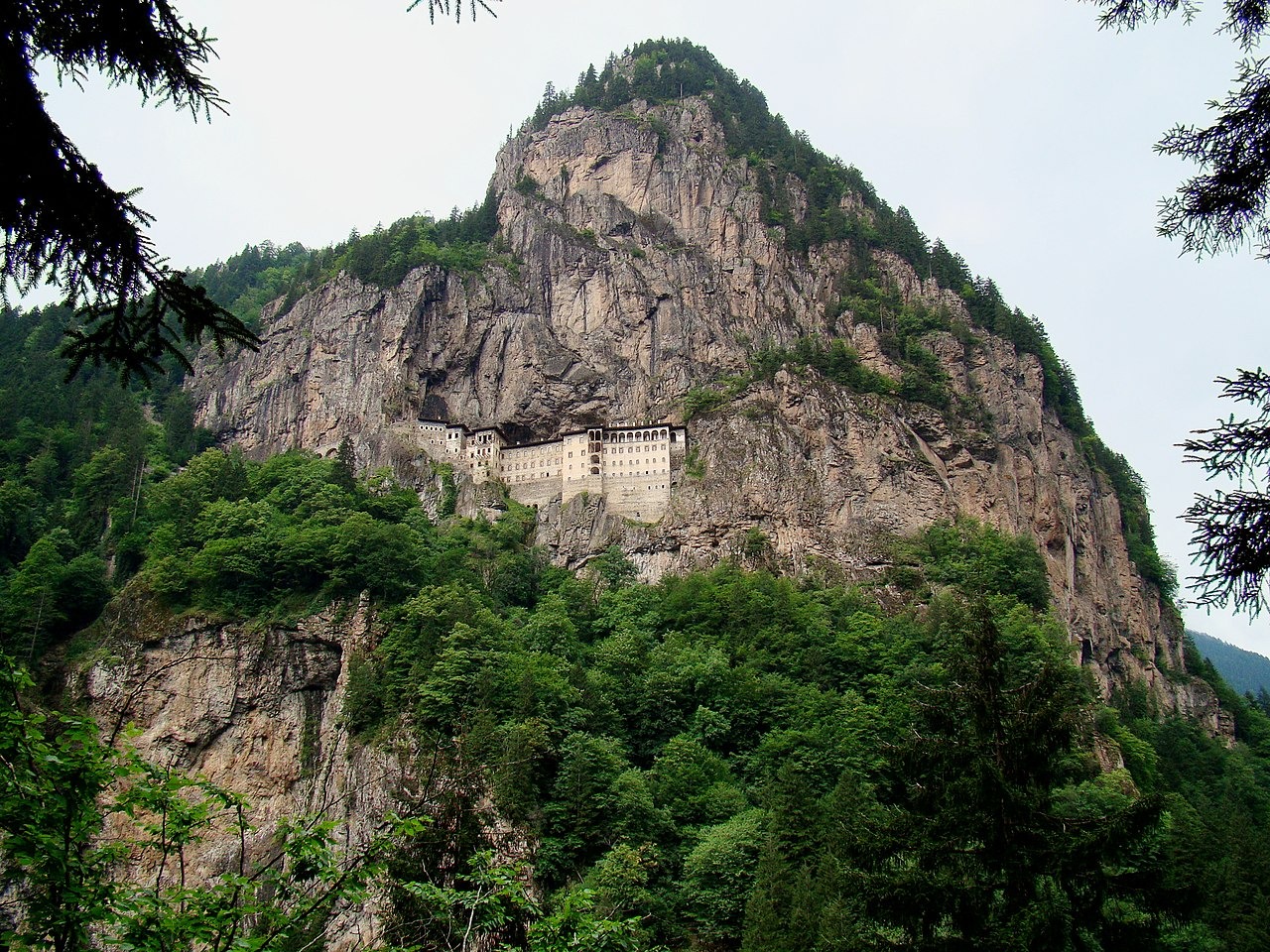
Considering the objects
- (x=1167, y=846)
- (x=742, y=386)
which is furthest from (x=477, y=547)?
(x=1167, y=846)

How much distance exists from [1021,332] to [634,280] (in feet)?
125

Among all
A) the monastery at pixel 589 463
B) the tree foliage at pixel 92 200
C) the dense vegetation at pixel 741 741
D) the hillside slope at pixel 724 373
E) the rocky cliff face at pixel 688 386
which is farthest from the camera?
the monastery at pixel 589 463

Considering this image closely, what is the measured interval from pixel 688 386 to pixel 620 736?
44761 mm

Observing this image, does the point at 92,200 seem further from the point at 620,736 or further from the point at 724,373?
the point at 724,373

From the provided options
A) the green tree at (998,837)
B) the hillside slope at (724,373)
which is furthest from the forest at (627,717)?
the hillside slope at (724,373)

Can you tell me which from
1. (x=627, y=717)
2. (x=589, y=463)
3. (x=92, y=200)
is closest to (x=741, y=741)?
(x=627, y=717)

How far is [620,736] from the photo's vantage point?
5216 centimetres

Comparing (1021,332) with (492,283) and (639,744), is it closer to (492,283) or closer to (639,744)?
(492,283)

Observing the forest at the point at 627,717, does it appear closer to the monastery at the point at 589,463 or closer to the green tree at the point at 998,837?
the green tree at the point at 998,837

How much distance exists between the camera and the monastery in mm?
81625

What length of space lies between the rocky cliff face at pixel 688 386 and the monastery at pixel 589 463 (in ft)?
5.46

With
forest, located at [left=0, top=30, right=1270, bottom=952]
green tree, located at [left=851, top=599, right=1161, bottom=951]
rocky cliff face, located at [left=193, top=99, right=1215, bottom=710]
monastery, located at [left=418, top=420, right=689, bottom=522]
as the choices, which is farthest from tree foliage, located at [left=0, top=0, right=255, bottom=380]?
→ monastery, located at [left=418, top=420, right=689, bottom=522]

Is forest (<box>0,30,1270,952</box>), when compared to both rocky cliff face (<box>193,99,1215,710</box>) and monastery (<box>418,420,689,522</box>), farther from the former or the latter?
monastery (<box>418,420,689,522</box>)

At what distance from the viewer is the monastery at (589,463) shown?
81625mm
